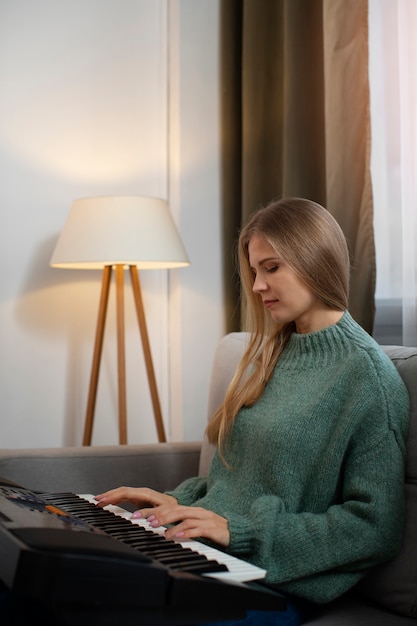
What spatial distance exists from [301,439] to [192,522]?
10.9 inches

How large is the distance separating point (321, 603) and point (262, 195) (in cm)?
157

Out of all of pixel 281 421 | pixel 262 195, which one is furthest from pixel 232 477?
pixel 262 195

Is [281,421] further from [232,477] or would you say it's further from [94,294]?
[94,294]

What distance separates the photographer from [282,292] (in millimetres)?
1652

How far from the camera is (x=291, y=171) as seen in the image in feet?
8.23

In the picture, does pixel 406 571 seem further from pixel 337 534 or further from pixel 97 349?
pixel 97 349

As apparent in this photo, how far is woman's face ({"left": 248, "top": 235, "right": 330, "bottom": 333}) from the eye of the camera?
5.39ft

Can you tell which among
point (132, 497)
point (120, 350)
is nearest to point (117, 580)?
point (132, 497)

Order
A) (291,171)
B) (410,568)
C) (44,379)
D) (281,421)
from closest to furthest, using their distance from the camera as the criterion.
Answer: (410,568) → (281,421) → (291,171) → (44,379)

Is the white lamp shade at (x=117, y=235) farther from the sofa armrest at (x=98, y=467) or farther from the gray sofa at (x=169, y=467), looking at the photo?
the sofa armrest at (x=98, y=467)

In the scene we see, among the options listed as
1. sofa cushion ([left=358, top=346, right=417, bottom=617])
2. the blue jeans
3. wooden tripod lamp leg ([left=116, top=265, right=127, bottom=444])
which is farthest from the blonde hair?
wooden tripod lamp leg ([left=116, top=265, right=127, bottom=444])

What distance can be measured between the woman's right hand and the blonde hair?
170 millimetres

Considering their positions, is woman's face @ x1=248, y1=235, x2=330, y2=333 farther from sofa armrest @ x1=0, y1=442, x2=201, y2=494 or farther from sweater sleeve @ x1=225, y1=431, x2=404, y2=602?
sofa armrest @ x1=0, y1=442, x2=201, y2=494

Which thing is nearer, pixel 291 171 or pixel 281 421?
pixel 281 421
